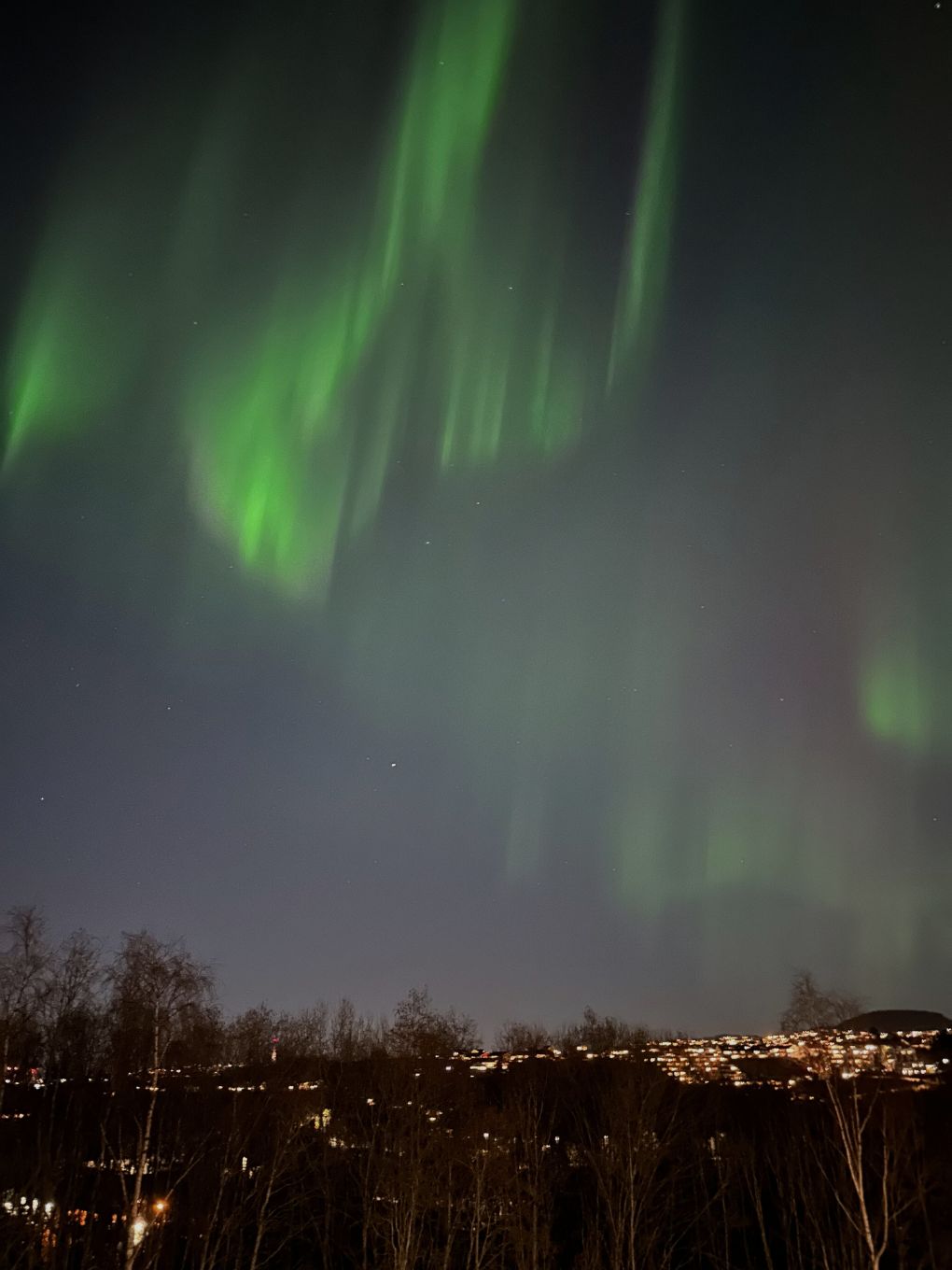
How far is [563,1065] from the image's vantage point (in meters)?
70.8

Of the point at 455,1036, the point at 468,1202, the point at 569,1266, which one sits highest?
the point at 455,1036

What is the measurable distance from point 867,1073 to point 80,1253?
37.2m

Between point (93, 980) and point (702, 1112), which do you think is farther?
point (702, 1112)

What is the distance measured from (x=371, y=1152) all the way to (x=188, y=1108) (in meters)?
10.6

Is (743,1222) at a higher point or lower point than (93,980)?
lower

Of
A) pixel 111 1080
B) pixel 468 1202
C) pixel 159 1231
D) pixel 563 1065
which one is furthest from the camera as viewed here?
pixel 563 1065

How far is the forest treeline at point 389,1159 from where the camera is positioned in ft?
120

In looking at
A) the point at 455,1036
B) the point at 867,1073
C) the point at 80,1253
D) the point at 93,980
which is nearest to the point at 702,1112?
the point at 455,1036

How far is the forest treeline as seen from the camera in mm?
36531

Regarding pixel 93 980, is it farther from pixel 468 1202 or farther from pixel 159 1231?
pixel 468 1202

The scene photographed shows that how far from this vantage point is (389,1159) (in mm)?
45094

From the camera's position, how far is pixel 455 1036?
54.3 m

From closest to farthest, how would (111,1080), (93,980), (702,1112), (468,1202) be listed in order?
(93,980) → (111,1080) → (468,1202) → (702,1112)

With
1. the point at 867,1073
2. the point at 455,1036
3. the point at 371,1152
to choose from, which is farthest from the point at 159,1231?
the point at 867,1073
